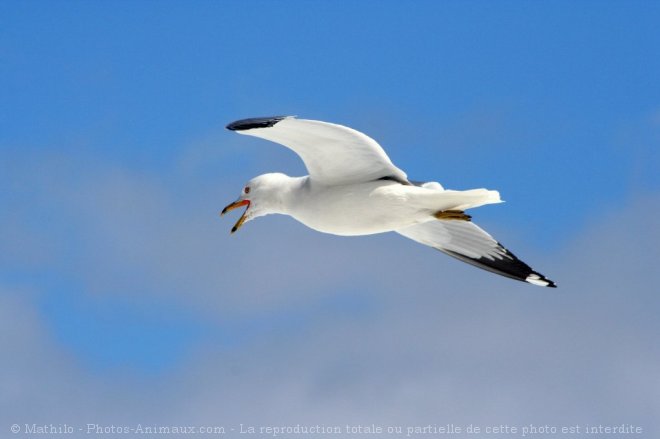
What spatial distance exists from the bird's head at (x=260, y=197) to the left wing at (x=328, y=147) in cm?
47

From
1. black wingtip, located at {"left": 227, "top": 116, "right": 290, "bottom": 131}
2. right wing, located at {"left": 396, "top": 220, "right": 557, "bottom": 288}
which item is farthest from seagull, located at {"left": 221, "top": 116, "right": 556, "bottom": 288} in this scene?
right wing, located at {"left": 396, "top": 220, "right": 557, "bottom": 288}

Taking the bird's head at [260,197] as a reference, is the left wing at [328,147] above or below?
below

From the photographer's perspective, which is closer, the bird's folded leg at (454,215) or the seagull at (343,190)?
the seagull at (343,190)

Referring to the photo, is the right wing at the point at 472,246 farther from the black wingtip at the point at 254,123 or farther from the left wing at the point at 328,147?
the black wingtip at the point at 254,123

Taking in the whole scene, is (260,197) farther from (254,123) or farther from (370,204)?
(254,123)

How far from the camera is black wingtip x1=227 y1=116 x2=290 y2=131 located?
320 inches

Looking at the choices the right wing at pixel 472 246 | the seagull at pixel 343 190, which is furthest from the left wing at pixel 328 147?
the right wing at pixel 472 246

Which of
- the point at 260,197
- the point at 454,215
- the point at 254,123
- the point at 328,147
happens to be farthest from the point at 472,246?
the point at 254,123

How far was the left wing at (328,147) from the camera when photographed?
322 inches

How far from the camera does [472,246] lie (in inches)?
394

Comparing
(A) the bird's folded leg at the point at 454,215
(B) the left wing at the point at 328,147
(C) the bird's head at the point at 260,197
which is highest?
(C) the bird's head at the point at 260,197

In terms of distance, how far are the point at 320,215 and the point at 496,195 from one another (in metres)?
1.38

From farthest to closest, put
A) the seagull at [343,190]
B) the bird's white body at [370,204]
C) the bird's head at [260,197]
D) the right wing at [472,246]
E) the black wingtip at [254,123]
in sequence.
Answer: the right wing at [472,246]
the bird's head at [260,197]
the bird's white body at [370,204]
the seagull at [343,190]
the black wingtip at [254,123]

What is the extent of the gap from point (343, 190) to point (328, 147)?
1.49 ft
